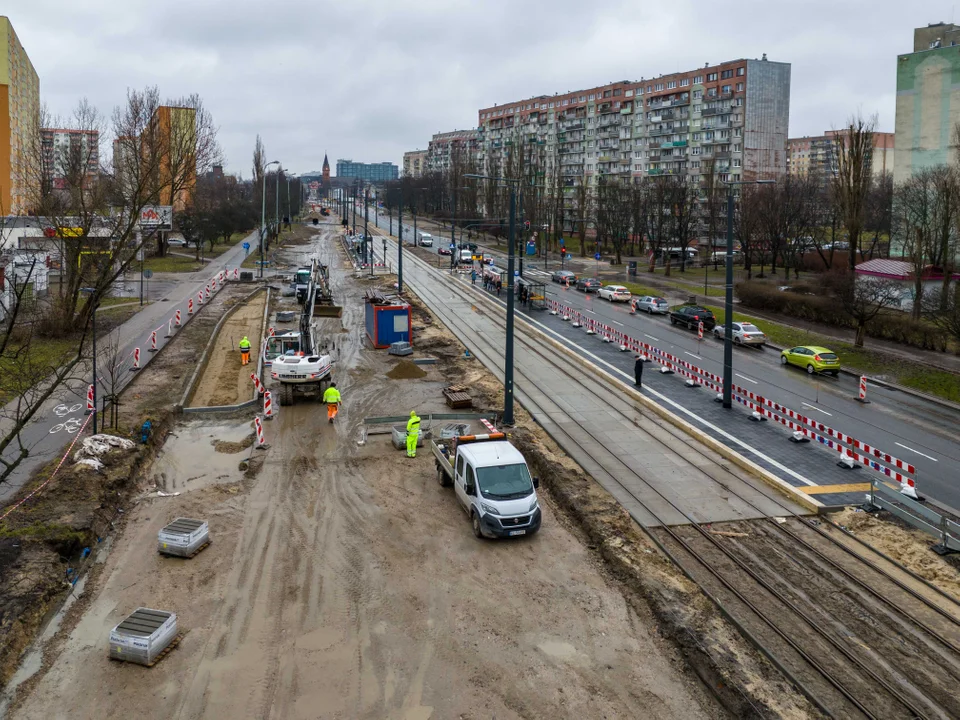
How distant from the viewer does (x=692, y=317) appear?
4019 centimetres

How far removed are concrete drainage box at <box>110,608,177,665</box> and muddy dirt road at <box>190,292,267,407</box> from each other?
1448 cm

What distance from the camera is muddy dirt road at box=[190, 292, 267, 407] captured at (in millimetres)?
25672

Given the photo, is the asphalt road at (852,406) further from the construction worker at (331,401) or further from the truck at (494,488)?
the construction worker at (331,401)

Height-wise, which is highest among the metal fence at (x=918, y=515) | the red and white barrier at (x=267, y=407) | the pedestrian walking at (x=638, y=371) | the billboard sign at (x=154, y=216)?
the billboard sign at (x=154, y=216)

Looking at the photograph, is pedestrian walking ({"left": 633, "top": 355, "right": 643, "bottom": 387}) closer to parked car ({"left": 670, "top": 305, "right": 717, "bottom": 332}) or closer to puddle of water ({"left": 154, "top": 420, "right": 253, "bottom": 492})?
parked car ({"left": 670, "top": 305, "right": 717, "bottom": 332})

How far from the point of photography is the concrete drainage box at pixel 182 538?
1385cm

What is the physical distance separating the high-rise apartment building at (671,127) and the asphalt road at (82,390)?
150 ft

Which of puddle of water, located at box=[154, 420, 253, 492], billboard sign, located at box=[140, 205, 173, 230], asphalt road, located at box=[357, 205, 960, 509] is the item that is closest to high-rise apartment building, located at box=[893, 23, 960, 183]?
asphalt road, located at box=[357, 205, 960, 509]

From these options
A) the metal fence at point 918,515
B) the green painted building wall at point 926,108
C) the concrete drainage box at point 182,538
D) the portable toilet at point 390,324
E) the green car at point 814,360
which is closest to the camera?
the concrete drainage box at point 182,538

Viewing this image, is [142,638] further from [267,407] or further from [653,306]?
[653,306]

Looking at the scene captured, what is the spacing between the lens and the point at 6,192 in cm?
7300

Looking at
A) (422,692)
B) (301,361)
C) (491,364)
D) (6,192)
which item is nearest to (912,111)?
(491,364)

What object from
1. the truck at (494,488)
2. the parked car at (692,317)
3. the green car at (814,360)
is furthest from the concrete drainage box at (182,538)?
the parked car at (692,317)

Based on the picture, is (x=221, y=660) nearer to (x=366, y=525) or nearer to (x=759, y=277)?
(x=366, y=525)
